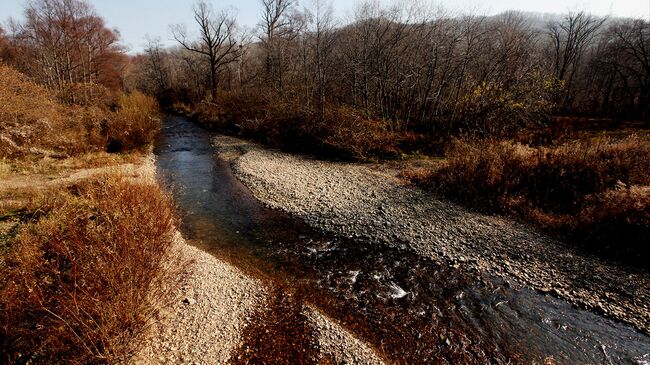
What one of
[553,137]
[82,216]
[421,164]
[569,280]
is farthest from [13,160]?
[553,137]

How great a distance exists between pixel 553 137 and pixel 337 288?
1605 centimetres

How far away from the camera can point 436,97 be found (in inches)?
670

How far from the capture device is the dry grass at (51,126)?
12.2 metres

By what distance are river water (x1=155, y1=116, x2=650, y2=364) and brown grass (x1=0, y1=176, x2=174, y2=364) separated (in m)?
1.98

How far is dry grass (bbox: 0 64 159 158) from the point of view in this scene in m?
12.2

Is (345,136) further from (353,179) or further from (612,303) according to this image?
(612,303)

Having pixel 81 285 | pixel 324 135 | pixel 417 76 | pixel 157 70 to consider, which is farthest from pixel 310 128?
pixel 157 70

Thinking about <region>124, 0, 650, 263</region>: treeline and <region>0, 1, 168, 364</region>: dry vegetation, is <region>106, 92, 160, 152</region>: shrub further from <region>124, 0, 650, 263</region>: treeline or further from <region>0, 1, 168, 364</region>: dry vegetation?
<region>124, 0, 650, 263</region>: treeline

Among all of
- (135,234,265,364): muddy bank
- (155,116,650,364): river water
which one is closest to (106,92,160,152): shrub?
(155,116,650,364): river water

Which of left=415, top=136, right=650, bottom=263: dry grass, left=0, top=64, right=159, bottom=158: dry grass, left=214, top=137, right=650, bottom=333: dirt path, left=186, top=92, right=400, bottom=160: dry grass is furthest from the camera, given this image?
left=186, top=92, right=400, bottom=160: dry grass

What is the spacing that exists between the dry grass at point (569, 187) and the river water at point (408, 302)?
351 cm

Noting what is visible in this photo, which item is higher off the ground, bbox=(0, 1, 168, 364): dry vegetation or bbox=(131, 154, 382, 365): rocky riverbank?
bbox=(0, 1, 168, 364): dry vegetation

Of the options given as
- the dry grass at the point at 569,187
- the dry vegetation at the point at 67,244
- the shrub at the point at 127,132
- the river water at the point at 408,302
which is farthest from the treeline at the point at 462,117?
the dry vegetation at the point at 67,244

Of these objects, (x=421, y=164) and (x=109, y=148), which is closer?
(x=421, y=164)
